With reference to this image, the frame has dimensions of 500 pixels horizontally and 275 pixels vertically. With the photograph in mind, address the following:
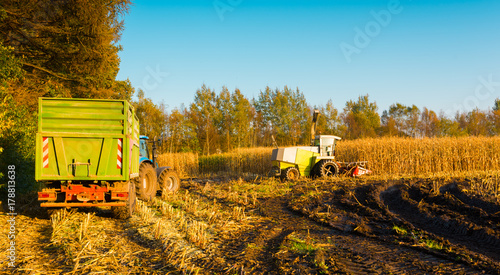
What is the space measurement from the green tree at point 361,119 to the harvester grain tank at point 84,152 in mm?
34593

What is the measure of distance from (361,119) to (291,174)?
27.7 m

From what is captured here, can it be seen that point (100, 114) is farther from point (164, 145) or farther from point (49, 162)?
point (164, 145)

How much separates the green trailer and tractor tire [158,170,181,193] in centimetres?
398

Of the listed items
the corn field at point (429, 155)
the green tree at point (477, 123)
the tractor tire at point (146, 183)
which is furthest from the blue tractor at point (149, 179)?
the green tree at point (477, 123)

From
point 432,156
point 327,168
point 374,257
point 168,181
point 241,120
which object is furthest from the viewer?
point 241,120

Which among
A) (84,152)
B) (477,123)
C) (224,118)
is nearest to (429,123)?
(477,123)

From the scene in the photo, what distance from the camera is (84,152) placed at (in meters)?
7.16

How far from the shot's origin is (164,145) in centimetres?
3394

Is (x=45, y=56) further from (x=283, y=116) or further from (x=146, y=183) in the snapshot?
(x=283, y=116)

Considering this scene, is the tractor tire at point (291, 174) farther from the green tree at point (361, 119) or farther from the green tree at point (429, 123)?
the green tree at point (429, 123)

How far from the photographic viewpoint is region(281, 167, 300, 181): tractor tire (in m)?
15.4

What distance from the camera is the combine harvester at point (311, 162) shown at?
611 inches

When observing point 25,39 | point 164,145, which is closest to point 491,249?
point 25,39

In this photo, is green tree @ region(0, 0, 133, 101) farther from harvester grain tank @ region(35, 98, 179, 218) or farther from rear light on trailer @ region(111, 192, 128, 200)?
rear light on trailer @ region(111, 192, 128, 200)
